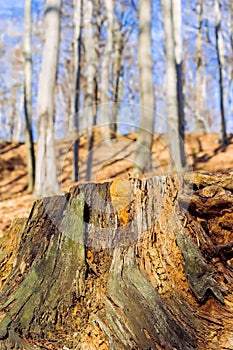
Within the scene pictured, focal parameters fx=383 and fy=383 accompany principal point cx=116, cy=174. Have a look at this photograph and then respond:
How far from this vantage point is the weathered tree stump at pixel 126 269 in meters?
2.06

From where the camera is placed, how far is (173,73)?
994 centimetres

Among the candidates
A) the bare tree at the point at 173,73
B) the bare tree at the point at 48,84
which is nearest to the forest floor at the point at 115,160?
the bare tree at the point at 173,73

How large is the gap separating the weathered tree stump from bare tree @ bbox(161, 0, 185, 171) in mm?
5520

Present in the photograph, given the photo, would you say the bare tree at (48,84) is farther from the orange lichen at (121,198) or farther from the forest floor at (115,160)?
the orange lichen at (121,198)

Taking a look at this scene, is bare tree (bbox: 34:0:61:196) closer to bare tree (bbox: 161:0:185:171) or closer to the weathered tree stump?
bare tree (bbox: 161:0:185:171)

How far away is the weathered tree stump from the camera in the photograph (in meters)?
2.06

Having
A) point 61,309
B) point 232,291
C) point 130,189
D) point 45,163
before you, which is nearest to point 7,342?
point 61,309

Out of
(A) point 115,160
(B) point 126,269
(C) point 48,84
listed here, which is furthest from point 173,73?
(B) point 126,269

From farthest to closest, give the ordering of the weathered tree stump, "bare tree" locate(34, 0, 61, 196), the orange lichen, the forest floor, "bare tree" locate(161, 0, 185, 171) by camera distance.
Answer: the forest floor, "bare tree" locate(161, 0, 185, 171), "bare tree" locate(34, 0, 61, 196), the orange lichen, the weathered tree stump

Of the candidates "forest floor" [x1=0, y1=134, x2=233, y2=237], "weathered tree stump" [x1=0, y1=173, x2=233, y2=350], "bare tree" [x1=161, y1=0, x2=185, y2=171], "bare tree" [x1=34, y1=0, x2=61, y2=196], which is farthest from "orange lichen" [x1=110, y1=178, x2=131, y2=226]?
"forest floor" [x1=0, y1=134, x2=233, y2=237]

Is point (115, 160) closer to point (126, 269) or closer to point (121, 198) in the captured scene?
point (121, 198)

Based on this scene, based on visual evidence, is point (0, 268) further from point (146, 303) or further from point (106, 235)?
point (146, 303)

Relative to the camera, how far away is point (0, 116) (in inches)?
1378

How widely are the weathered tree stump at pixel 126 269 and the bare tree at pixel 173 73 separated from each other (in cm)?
552
